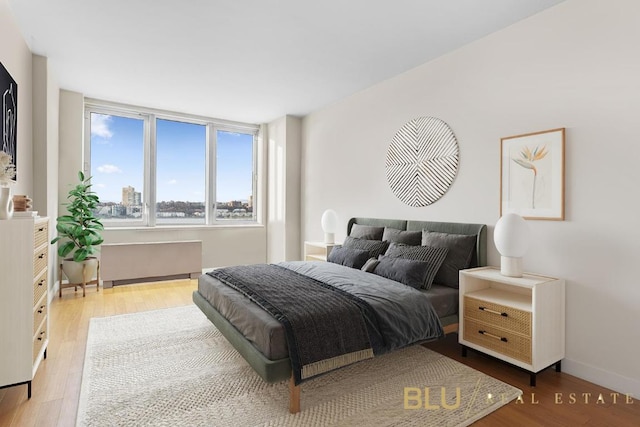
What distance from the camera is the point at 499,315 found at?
252 cm

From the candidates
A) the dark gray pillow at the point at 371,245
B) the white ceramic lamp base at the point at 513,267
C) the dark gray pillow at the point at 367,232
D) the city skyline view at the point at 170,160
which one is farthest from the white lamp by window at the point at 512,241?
the city skyline view at the point at 170,160

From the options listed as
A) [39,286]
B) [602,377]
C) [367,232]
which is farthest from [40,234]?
[602,377]

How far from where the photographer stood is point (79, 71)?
4051 mm

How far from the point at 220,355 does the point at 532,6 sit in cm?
359

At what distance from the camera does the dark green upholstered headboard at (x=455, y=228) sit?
3072 millimetres

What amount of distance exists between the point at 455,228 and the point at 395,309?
1.27 meters

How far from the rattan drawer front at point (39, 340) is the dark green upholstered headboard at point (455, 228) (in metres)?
3.25

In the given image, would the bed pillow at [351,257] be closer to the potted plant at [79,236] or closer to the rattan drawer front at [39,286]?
the rattan drawer front at [39,286]

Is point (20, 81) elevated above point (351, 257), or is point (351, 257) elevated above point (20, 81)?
point (20, 81)

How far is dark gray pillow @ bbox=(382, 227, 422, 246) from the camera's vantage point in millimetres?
3533

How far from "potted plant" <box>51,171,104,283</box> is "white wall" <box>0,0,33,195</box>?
2.51 feet

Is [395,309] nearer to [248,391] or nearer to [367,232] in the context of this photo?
[248,391]

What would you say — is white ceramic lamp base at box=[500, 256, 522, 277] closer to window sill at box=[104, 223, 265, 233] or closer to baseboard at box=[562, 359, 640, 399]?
baseboard at box=[562, 359, 640, 399]

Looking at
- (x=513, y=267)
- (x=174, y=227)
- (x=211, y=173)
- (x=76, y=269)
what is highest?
(x=211, y=173)
